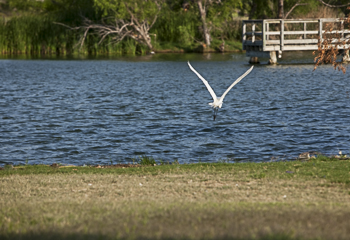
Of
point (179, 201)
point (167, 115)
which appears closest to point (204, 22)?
point (167, 115)

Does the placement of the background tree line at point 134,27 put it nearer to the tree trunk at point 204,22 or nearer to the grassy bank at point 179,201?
the tree trunk at point 204,22

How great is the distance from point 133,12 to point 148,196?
39040 millimetres

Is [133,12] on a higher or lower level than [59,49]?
higher

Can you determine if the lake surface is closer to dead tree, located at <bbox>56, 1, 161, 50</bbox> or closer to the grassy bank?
the grassy bank

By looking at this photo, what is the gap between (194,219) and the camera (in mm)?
5637

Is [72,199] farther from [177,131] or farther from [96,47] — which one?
[96,47]

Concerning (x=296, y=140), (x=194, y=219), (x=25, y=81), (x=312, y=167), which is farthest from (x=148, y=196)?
(x=25, y=81)

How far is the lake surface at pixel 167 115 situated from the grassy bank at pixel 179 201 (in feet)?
8.63

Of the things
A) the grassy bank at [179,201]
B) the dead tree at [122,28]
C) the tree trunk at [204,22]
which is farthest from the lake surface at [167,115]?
the tree trunk at [204,22]

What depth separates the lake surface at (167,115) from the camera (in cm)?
1318

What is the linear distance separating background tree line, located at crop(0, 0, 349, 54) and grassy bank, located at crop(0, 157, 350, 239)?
115ft

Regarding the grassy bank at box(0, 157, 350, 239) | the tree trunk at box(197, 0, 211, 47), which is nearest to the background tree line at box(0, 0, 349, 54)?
the tree trunk at box(197, 0, 211, 47)

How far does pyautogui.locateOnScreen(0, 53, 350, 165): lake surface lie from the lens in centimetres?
1318

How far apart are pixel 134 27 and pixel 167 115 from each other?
2829 centimetres
